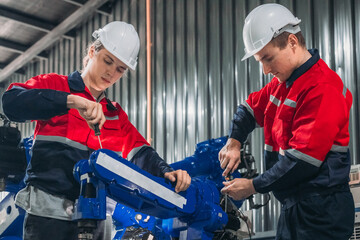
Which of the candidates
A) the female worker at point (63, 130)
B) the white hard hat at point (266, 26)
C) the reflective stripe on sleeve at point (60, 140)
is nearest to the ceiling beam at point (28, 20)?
the female worker at point (63, 130)

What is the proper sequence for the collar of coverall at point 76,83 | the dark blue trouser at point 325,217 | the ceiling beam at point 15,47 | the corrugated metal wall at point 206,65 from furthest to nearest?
the ceiling beam at point 15,47 < the corrugated metal wall at point 206,65 < the collar of coverall at point 76,83 < the dark blue trouser at point 325,217

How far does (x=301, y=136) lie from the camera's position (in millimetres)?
2438

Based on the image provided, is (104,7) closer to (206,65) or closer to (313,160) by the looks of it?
(206,65)

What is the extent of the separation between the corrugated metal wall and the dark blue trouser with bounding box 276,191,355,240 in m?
2.11

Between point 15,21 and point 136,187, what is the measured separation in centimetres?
679

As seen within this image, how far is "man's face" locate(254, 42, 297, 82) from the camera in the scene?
2697mm

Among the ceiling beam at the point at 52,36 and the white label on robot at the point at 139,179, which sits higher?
the ceiling beam at the point at 52,36

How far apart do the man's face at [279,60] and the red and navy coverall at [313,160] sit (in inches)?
2.3

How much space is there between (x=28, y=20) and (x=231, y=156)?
6537 mm

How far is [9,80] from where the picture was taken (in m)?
10.5

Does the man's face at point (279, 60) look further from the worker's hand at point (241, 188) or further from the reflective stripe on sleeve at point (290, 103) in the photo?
the worker's hand at point (241, 188)

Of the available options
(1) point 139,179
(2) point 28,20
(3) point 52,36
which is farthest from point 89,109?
(3) point 52,36

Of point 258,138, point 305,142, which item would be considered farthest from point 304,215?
point 258,138

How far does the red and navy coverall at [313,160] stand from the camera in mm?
2406
